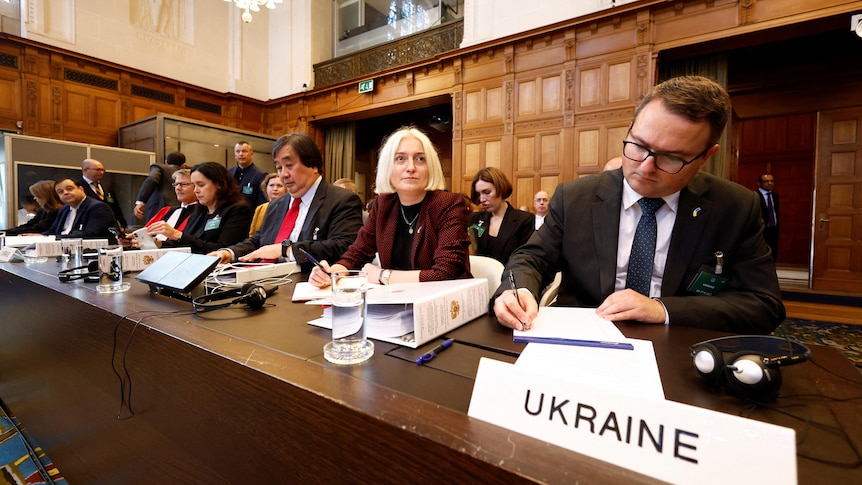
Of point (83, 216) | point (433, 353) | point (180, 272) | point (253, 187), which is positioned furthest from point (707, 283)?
point (253, 187)

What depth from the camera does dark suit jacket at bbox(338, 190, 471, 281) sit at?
1.43m

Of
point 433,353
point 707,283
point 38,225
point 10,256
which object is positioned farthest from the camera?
point 38,225

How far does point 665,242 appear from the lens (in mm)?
1169

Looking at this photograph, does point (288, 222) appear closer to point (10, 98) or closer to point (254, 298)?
point (254, 298)

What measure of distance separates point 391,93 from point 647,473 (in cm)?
705

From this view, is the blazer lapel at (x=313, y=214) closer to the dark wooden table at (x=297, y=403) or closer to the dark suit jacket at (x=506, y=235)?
the dark wooden table at (x=297, y=403)

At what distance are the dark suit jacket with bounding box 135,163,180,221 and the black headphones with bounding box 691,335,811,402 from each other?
501cm

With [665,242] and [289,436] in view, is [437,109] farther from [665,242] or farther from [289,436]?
[289,436]

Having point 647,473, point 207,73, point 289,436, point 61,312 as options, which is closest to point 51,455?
point 61,312

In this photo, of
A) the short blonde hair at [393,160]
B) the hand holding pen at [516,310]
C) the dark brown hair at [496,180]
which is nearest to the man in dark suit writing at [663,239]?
the hand holding pen at [516,310]

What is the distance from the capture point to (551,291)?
133cm

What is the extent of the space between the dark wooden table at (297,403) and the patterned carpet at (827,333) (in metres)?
3.11

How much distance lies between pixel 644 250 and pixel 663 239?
0.22 ft

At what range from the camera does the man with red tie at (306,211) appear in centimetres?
197
